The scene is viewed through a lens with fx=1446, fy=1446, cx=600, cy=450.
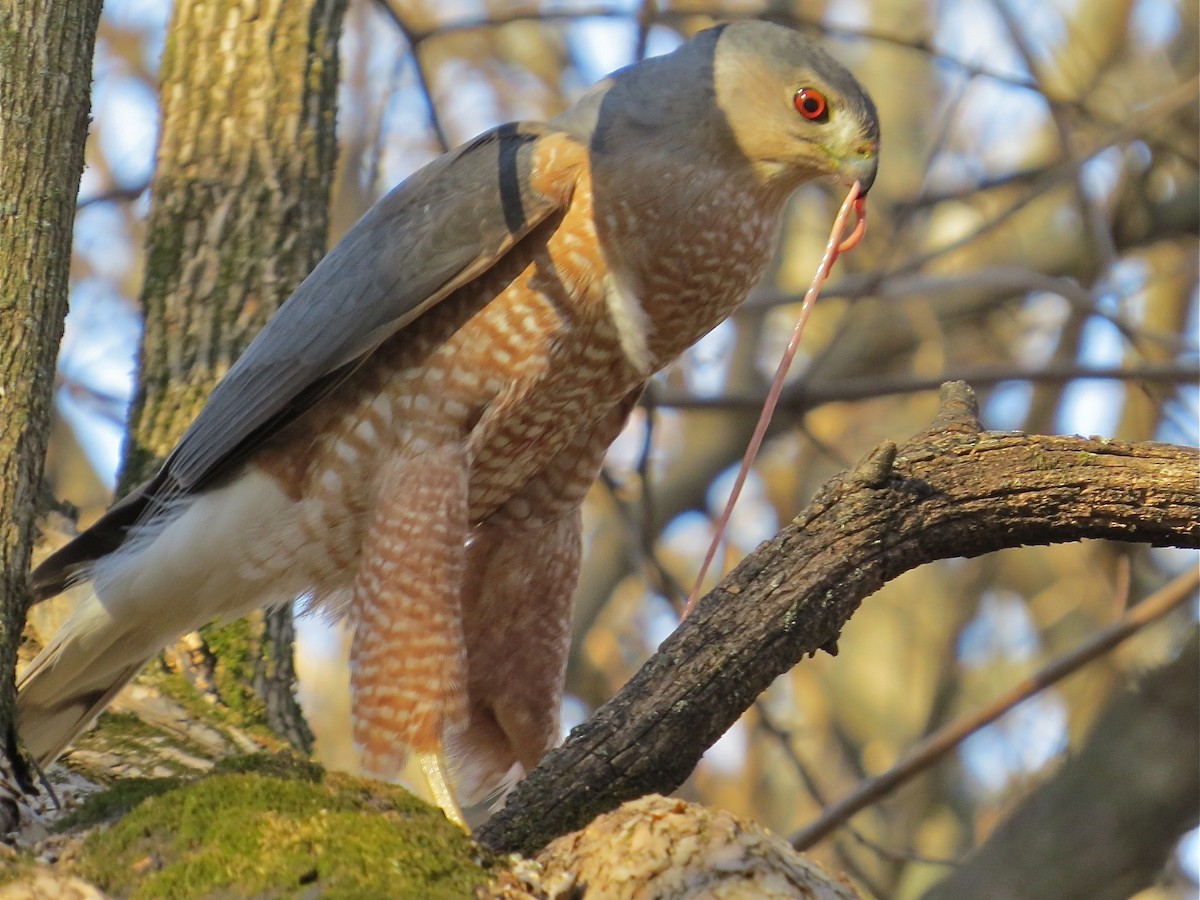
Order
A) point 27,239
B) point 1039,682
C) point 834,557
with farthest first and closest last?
1. point 1039,682
2. point 27,239
3. point 834,557

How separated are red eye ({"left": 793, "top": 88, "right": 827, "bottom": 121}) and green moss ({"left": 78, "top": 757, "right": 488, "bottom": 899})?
2165mm

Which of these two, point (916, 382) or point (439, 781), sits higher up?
point (916, 382)

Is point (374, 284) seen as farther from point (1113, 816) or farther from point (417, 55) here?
point (1113, 816)

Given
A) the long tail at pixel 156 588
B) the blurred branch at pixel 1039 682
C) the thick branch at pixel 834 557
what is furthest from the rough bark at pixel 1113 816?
the long tail at pixel 156 588

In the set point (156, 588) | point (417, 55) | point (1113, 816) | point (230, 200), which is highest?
point (417, 55)

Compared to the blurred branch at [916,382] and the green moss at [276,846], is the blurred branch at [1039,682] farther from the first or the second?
the green moss at [276,846]

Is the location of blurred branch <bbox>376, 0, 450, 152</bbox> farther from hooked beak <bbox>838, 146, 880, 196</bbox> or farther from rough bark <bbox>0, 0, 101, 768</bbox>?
rough bark <bbox>0, 0, 101, 768</bbox>

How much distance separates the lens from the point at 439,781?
365cm

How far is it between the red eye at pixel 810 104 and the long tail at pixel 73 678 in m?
2.40

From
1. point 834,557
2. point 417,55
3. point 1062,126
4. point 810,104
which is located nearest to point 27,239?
point 834,557

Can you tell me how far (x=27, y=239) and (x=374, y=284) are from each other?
38.6 inches

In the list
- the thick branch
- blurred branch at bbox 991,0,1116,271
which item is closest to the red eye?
the thick branch

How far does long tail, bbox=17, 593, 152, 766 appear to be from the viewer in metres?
3.98

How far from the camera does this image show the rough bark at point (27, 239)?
3.24m
